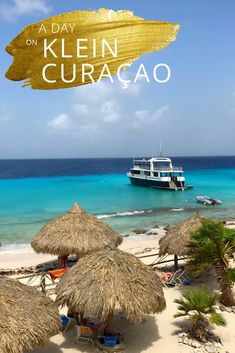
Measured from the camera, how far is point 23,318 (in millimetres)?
7574

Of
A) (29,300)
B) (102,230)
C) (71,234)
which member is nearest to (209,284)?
(102,230)

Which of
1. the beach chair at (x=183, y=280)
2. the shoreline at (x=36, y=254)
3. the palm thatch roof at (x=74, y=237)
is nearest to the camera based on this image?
the beach chair at (x=183, y=280)

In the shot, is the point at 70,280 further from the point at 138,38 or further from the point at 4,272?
the point at 4,272

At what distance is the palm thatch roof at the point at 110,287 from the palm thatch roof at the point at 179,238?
3993 millimetres

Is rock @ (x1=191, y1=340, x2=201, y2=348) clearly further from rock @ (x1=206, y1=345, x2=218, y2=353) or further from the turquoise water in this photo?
the turquoise water

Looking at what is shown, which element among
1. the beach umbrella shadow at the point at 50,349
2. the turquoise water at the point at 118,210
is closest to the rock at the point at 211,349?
the beach umbrella shadow at the point at 50,349

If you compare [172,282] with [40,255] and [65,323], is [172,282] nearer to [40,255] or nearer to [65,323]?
[65,323]

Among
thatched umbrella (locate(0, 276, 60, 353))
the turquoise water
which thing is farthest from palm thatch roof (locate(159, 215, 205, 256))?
the turquoise water

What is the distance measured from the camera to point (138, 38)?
8125 mm

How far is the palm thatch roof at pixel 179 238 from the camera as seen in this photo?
44.1 feet

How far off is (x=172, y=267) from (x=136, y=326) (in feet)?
17.8

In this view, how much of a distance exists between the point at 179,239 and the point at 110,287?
560 cm

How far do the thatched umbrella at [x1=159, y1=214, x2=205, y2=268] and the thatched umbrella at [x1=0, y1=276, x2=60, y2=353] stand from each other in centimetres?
610

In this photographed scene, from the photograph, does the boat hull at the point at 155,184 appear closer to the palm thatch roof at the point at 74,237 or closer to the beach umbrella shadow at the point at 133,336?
the palm thatch roof at the point at 74,237
